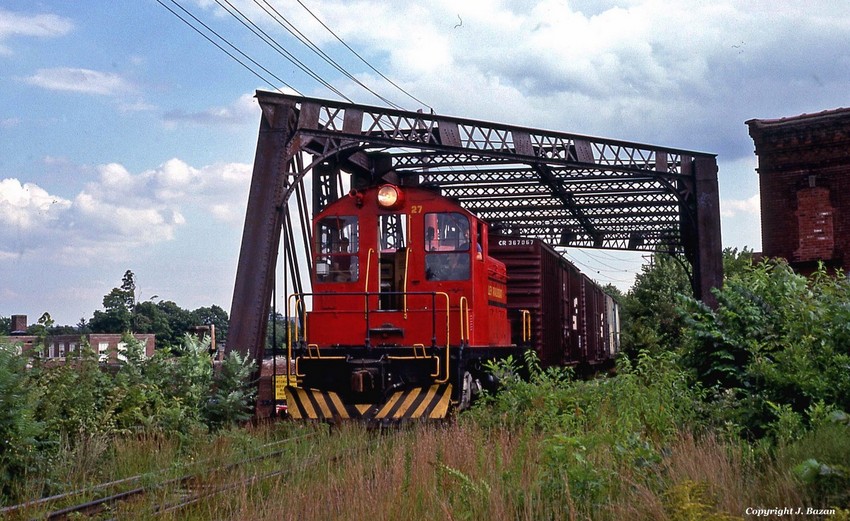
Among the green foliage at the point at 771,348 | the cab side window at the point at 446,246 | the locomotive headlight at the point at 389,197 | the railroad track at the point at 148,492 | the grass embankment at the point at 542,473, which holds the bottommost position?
the railroad track at the point at 148,492

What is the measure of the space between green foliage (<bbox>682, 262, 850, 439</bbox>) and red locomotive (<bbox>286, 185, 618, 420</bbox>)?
332 centimetres

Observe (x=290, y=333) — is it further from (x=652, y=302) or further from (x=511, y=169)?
(x=652, y=302)

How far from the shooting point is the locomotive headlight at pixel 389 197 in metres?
12.8

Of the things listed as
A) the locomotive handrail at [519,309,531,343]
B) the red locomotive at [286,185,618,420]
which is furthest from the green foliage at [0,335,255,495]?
the locomotive handrail at [519,309,531,343]

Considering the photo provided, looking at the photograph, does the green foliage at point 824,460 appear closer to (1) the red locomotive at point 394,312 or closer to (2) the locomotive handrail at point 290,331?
(1) the red locomotive at point 394,312

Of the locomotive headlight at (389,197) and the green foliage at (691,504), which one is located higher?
the locomotive headlight at (389,197)

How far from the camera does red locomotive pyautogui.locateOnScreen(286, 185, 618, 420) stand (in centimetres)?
1205

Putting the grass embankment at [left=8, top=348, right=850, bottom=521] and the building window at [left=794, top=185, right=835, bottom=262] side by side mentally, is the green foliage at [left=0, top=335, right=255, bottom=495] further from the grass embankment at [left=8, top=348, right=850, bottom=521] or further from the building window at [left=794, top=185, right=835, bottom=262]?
the building window at [left=794, top=185, right=835, bottom=262]

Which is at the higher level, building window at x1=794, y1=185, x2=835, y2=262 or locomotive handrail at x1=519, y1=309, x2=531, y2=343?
building window at x1=794, y1=185, x2=835, y2=262

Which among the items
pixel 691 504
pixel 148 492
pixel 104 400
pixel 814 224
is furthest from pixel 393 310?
pixel 814 224

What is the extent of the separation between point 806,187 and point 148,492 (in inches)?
660

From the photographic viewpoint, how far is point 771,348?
31.2ft

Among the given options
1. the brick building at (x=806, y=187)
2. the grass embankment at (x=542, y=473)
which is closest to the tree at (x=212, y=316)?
the brick building at (x=806, y=187)

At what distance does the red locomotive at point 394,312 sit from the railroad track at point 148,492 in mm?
3233
